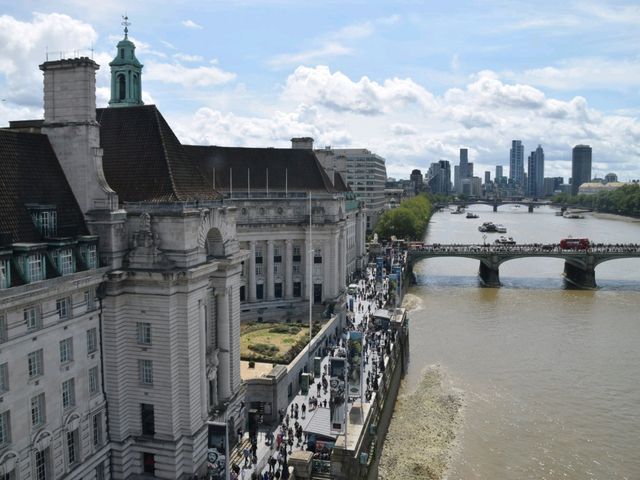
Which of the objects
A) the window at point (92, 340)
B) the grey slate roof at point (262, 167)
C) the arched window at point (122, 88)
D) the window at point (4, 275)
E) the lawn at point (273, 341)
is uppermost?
the arched window at point (122, 88)

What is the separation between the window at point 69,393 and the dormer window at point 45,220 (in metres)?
7.09

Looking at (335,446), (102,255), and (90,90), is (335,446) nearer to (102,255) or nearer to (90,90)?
(102,255)

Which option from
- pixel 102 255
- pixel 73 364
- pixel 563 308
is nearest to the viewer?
pixel 73 364

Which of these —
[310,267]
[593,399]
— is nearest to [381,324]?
[310,267]

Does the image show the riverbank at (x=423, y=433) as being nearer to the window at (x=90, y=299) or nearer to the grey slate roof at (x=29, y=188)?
the window at (x=90, y=299)

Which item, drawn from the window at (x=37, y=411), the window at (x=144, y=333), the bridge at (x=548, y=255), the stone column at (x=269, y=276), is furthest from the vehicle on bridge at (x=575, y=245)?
the window at (x=37, y=411)

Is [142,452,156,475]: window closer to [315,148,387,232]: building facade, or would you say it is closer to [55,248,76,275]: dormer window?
[55,248,76,275]: dormer window

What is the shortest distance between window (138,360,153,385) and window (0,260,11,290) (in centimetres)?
964

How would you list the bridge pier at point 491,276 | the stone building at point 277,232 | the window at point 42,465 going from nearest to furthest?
1. the window at point 42,465
2. the stone building at point 277,232
3. the bridge pier at point 491,276

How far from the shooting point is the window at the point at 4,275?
2679 centimetres

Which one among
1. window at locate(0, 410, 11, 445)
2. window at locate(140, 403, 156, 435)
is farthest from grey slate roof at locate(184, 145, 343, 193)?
window at locate(0, 410, 11, 445)

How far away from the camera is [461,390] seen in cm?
5697

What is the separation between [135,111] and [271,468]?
22260 mm

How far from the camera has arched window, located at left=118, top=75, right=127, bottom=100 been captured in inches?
2234
